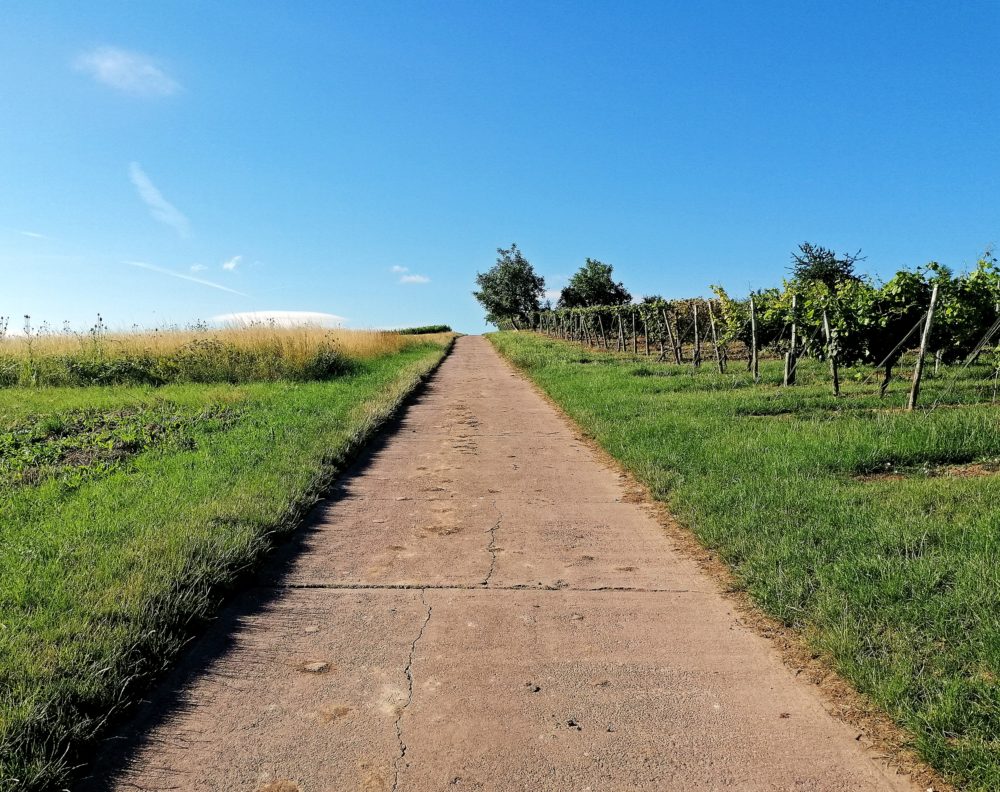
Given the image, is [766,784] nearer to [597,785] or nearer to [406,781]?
[597,785]

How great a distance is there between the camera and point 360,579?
14.3 feet

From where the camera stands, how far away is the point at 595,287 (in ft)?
207

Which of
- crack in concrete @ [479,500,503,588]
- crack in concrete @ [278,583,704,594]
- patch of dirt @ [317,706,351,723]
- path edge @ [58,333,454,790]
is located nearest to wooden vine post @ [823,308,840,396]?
path edge @ [58,333,454,790]

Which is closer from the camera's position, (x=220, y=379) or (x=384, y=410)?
(x=384, y=410)

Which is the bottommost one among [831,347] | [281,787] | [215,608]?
[281,787]

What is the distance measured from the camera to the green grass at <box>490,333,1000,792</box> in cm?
285

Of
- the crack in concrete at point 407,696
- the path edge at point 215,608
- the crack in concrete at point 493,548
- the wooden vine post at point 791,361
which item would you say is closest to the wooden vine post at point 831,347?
the wooden vine post at point 791,361

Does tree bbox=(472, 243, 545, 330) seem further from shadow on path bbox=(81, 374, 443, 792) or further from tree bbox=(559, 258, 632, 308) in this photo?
shadow on path bbox=(81, 374, 443, 792)

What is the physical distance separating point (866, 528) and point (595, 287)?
59730mm

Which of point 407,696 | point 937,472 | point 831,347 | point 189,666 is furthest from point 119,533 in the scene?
point 831,347

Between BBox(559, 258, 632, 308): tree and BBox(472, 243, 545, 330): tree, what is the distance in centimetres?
748

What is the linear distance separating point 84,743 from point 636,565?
3.20 metres

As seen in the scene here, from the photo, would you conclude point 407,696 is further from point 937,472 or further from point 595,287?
point 595,287

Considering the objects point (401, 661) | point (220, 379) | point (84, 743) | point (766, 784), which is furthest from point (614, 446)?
point (220, 379)
